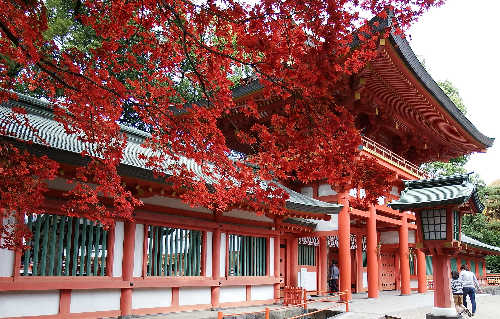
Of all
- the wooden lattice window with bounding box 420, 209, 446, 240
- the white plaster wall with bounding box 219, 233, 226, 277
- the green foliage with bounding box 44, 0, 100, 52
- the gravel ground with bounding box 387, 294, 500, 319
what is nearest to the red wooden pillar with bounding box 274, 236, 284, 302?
the white plaster wall with bounding box 219, 233, 226, 277

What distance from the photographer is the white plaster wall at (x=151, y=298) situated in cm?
959

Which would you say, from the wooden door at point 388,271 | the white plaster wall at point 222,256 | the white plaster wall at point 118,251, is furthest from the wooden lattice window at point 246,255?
the wooden door at point 388,271

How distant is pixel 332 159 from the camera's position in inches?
271

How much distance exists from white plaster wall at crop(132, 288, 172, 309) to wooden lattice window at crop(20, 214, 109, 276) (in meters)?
1.02

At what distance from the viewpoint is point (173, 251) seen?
10477mm

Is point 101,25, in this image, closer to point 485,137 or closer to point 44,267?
point 44,267

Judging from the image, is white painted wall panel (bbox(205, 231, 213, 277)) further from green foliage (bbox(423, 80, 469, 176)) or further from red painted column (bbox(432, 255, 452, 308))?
green foliage (bbox(423, 80, 469, 176))

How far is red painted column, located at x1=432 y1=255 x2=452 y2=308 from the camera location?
402 inches

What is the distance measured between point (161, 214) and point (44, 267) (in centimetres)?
279

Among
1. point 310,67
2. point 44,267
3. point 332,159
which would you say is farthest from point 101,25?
point 44,267

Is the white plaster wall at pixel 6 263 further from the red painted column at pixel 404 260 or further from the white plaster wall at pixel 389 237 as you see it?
the white plaster wall at pixel 389 237

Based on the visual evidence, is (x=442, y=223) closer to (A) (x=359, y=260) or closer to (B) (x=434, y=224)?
(B) (x=434, y=224)

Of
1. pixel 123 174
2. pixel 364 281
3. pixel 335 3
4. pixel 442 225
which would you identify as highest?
pixel 335 3

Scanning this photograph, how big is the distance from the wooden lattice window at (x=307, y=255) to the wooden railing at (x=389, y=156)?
458 cm
